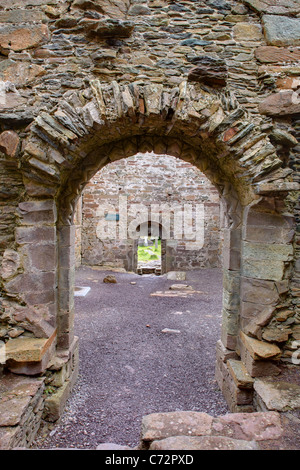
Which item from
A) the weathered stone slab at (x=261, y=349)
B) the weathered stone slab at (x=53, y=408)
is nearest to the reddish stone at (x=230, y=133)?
the weathered stone slab at (x=261, y=349)

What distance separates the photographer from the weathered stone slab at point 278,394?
A: 2508mm

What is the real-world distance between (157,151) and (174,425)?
9.73ft

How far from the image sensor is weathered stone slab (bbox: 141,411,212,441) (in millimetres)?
2152

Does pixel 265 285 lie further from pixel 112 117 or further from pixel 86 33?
pixel 86 33

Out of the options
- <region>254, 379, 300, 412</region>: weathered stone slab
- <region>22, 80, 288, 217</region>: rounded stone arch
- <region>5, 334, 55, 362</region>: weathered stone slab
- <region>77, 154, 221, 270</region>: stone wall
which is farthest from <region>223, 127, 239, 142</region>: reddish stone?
<region>77, 154, 221, 270</region>: stone wall

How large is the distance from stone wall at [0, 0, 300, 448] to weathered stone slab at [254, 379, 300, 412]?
16cm

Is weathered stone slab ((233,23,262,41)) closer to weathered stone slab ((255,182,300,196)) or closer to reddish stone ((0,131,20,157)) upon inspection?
weathered stone slab ((255,182,300,196))

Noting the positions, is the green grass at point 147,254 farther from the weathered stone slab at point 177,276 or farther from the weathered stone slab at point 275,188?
the weathered stone slab at point 275,188

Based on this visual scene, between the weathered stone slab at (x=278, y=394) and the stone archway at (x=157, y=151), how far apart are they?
16 cm

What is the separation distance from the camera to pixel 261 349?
2936 mm

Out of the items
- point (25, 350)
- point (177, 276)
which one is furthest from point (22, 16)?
point (177, 276)

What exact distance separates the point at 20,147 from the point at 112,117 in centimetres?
102

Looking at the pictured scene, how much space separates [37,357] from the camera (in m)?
2.77

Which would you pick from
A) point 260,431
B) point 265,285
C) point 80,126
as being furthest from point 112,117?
point 260,431
